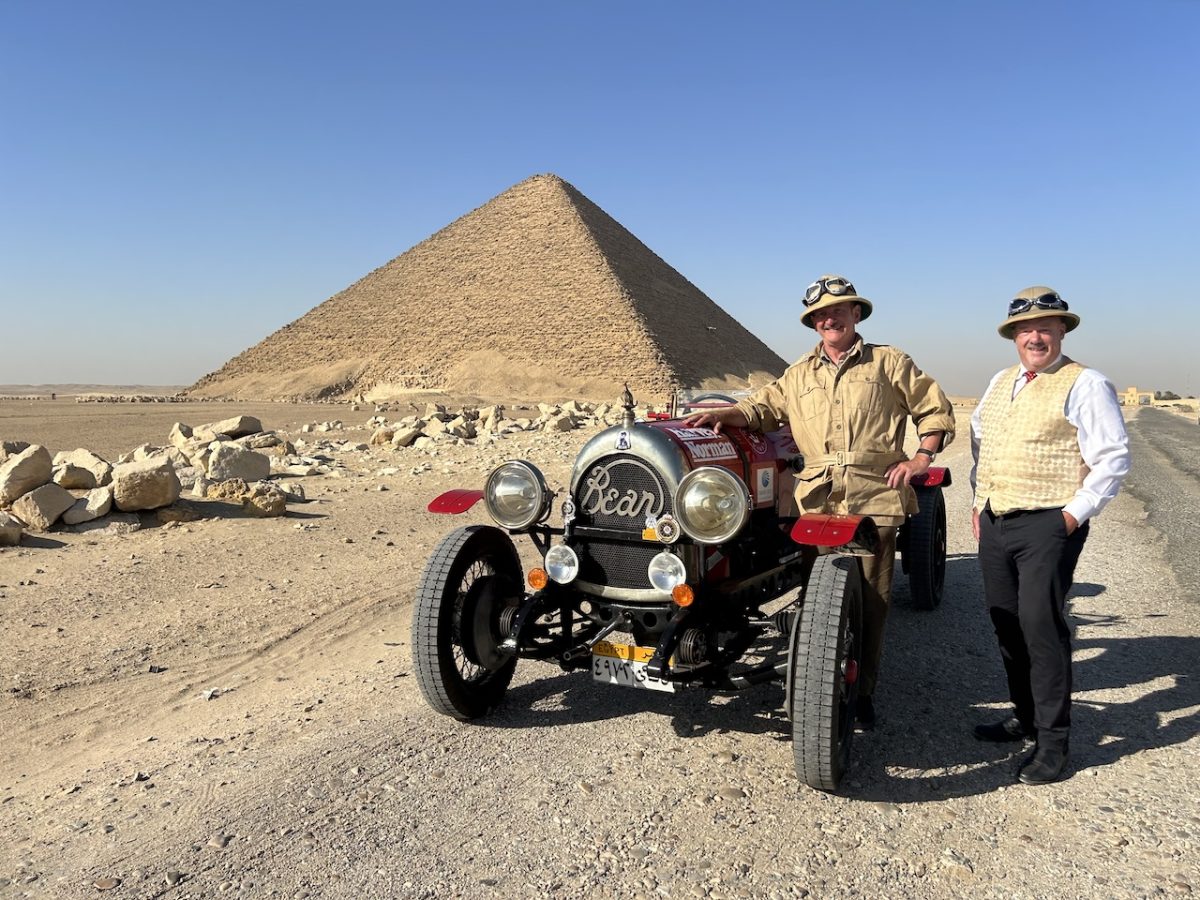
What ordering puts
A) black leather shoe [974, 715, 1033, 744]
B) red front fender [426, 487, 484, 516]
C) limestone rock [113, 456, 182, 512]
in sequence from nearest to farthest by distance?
black leather shoe [974, 715, 1033, 744], red front fender [426, 487, 484, 516], limestone rock [113, 456, 182, 512]

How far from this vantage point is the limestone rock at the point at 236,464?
10.7 metres

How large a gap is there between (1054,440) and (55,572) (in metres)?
7.10

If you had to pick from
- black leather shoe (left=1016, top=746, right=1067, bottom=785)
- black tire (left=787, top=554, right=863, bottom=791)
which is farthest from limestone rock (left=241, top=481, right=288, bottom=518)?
black leather shoe (left=1016, top=746, right=1067, bottom=785)

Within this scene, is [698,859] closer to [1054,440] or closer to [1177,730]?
[1054,440]

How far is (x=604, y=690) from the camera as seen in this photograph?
428cm

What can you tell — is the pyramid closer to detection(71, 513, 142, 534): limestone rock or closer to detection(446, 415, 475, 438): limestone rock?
detection(446, 415, 475, 438): limestone rock

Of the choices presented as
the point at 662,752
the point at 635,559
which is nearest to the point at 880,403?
the point at 635,559

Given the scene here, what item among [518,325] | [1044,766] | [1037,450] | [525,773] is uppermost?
[518,325]

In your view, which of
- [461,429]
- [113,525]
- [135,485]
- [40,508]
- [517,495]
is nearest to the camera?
[517,495]

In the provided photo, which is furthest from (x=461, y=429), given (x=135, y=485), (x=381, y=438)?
(x=135, y=485)

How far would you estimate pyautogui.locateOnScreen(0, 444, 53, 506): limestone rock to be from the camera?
809cm

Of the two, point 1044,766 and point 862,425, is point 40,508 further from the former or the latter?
point 1044,766

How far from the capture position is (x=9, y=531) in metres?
7.26

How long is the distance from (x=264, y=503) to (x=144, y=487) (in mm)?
1143
